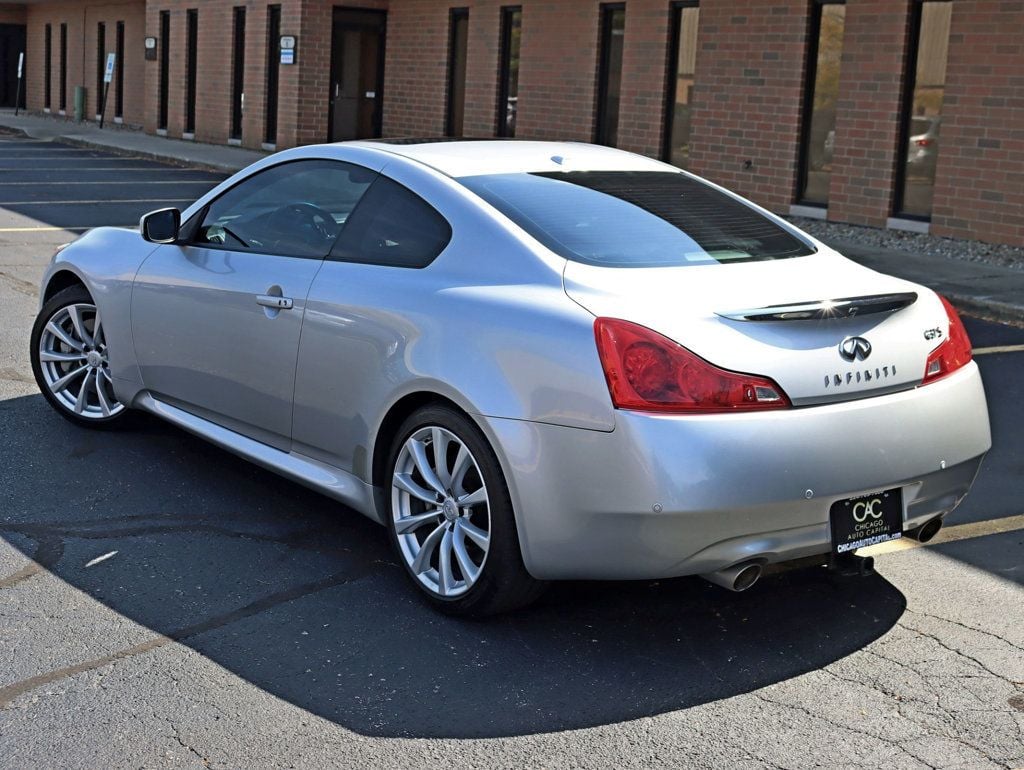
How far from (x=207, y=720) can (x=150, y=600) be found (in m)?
0.93

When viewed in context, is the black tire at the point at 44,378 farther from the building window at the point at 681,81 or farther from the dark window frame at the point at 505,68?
the dark window frame at the point at 505,68

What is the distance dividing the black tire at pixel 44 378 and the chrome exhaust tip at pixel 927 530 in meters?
3.68

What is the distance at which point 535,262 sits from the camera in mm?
4320

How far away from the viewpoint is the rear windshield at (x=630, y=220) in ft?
14.8

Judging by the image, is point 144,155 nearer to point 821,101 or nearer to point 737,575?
point 821,101

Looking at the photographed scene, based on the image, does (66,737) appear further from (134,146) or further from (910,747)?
(134,146)

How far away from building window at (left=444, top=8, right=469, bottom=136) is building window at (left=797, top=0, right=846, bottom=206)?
303 inches

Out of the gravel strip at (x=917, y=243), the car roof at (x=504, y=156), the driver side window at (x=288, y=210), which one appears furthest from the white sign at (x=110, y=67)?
the car roof at (x=504, y=156)

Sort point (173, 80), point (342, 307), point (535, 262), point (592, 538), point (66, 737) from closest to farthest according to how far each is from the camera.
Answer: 1. point (66, 737)
2. point (592, 538)
3. point (535, 262)
4. point (342, 307)
5. point (173, 80)

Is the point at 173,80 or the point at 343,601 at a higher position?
the point at 173,80

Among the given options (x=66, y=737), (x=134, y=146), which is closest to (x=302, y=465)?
(x=66, y=737)

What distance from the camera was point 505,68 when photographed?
21781 mm

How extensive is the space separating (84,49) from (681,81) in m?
25.0

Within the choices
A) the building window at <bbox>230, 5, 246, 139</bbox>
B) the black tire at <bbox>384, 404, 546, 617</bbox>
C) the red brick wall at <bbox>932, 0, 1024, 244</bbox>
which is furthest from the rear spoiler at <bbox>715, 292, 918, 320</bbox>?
the building window at <bbox>230, 5, 246, 139</bbox>
